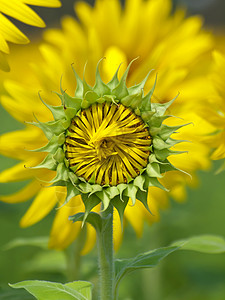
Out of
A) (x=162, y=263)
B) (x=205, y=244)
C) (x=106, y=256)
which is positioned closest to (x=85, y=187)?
(x=106, y=256)

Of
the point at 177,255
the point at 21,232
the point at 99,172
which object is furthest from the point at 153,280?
the point at 99,172

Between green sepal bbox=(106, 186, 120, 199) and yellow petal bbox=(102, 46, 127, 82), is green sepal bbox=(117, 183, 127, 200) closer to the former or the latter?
green sepal bbox=(106, 186, 120, 199)

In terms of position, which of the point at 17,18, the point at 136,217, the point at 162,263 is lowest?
the point at 162,263

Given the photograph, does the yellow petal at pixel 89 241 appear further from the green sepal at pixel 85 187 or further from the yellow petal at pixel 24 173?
the green sepal at pixel 85 187

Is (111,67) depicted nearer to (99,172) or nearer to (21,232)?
(99,172)


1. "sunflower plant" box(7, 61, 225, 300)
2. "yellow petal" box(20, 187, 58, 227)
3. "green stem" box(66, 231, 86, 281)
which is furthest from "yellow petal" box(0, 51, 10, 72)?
"green stem" box(66, 231, 86, 281)

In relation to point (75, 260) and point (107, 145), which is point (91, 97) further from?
point (75, 260)
